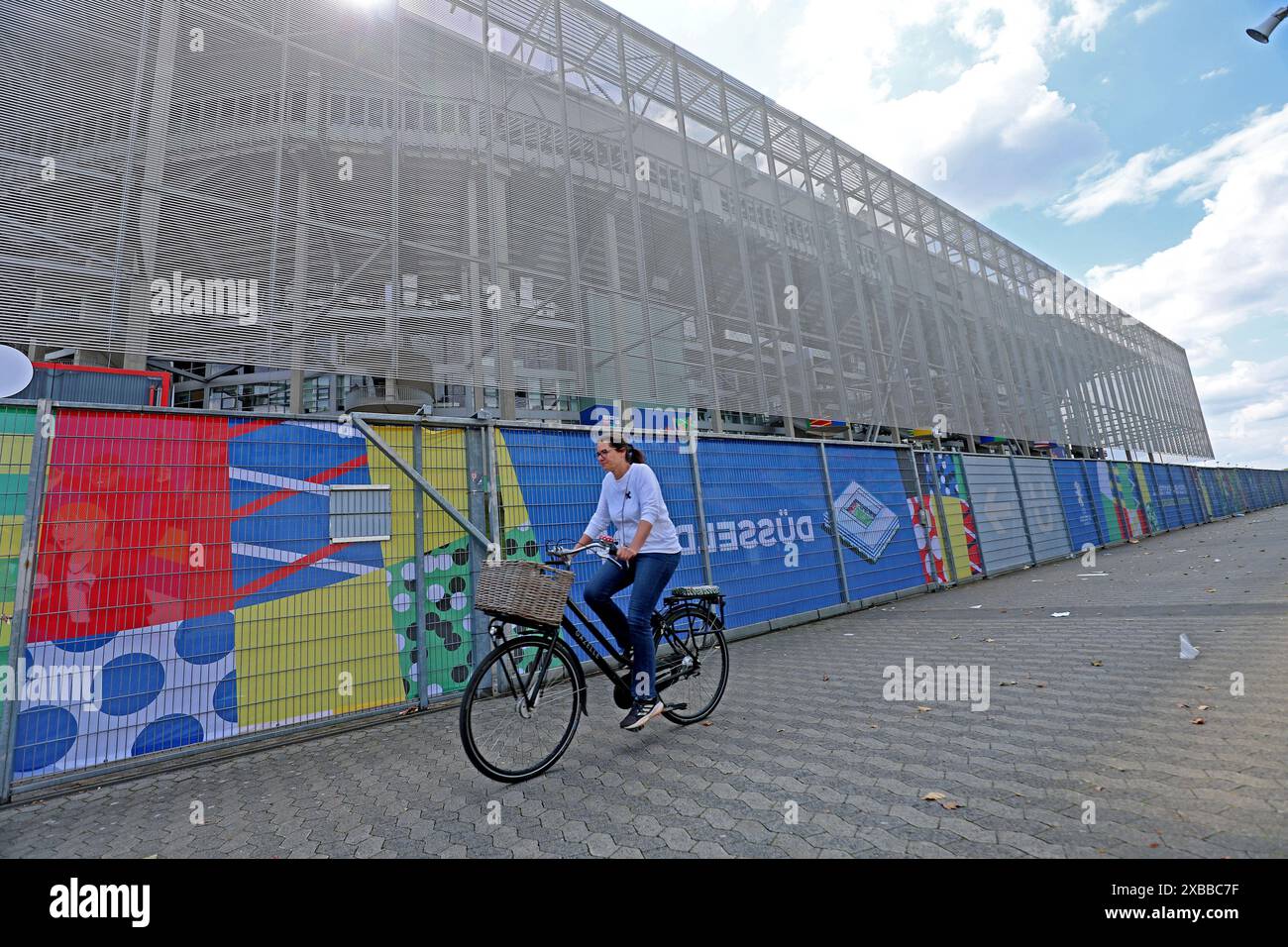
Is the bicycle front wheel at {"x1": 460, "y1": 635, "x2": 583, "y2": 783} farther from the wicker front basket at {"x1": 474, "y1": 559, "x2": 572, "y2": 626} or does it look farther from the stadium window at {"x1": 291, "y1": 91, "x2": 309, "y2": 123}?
the stadium window at {"x1": 291, "y1": 91, "x2": 309, "y2": 123}

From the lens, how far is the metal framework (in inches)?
210

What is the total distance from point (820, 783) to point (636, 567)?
158 centimetres

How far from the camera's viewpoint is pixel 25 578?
3.46 meters

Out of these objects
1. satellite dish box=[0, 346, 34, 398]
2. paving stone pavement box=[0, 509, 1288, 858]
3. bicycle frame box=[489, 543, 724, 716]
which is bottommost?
paving stone pavement box=[0, 509, 1288, 858]

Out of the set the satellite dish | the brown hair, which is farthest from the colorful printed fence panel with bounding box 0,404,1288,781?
the brown hair

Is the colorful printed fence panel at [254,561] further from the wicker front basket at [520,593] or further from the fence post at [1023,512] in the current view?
the fence post at [1023,512]

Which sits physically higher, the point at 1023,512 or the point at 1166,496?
the point at 1166,496

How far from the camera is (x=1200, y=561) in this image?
10547 mm

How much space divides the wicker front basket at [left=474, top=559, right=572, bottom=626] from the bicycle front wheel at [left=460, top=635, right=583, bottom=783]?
8.5 inches

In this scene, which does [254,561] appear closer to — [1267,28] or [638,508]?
[638,508]

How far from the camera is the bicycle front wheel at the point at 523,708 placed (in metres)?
2.92

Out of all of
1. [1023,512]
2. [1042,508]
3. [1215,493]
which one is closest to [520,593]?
[1023,512]

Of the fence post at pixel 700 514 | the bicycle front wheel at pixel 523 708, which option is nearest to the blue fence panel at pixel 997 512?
the fence post at pixel 700 514
